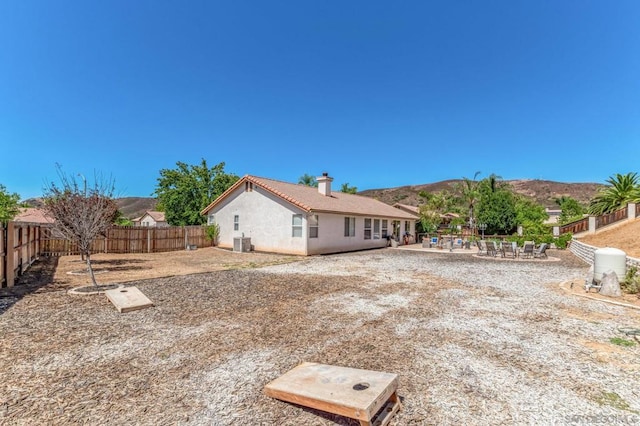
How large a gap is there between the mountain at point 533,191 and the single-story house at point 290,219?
5348 centimetres

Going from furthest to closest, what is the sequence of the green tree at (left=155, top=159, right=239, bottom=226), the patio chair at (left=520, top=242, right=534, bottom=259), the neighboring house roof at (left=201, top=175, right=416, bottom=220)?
the green tree at (left=155, top=159, right=239, bottom=226) → the neighboring house roof at (left=201, top=175, right=416, bottom=220) → the patio chair at (left=520, top=242, right=534, bottom=259)

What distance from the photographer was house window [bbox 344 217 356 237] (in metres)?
22.5

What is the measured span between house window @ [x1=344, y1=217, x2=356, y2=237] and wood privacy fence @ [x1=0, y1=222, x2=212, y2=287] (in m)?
9.57

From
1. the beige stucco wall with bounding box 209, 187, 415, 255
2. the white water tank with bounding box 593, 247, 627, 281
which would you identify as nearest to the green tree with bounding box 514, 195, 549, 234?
the beige stucco wall with bounding box 209, 187, 415, 255

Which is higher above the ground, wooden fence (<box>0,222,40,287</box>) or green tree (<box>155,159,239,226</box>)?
green tree (<box>155,159,239,226</box>)

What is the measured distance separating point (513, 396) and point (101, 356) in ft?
16.3

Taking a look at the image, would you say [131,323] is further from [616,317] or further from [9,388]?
[616,317]

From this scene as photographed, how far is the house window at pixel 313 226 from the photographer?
762 inches

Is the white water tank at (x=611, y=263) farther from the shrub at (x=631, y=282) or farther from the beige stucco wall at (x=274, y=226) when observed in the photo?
the beige stucco wall at (x=274, y=226)

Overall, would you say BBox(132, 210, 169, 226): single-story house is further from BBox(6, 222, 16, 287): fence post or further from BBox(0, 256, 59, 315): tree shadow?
BBox(6, 222, 16, 287): fence post

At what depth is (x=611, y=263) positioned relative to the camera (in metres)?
9.08

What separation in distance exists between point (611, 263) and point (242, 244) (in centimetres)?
1708

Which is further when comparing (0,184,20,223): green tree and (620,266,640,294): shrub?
(0,184,20,223): green tree

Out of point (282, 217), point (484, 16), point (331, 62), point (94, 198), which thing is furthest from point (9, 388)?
point (331, 62)
